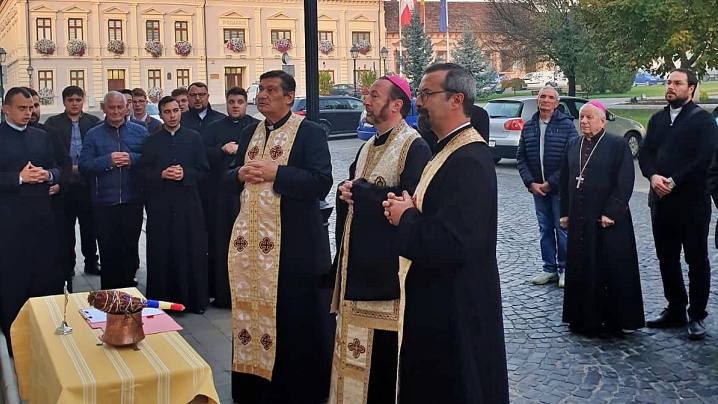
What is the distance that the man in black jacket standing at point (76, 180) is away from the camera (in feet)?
27.2

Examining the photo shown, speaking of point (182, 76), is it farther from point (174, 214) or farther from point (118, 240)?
point (174, 214)

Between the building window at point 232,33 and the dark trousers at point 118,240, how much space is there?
5324cm

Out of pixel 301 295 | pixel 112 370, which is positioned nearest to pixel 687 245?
pixel 301 295

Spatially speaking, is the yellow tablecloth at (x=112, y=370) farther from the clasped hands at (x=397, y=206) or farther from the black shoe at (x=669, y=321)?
the black shoe at (x=669, y=321)

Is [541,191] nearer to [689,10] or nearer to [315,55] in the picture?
[315,55]

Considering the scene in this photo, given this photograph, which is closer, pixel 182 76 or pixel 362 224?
pixel 362 224

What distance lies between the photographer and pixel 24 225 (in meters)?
6.46

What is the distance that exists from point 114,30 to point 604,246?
178ft

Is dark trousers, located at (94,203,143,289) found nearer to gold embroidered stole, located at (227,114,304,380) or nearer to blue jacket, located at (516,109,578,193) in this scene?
gold embroidered stole, located at (227,114,304,380)

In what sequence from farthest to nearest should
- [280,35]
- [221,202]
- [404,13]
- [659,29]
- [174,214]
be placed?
[280,35] < [404,13] < [659,29] < [221,202] < [174,214]

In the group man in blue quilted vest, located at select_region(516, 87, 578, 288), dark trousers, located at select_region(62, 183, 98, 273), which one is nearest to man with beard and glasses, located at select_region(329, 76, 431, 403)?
man in blue quilted vest, located at select_region(516, 87, 578, 288)

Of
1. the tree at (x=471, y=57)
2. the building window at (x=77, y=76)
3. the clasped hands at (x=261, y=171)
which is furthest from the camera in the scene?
the building window at (x=77, y=76)

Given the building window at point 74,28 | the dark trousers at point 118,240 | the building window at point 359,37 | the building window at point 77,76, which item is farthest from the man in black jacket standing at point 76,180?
the building window at point 359,37

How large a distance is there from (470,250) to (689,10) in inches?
924
